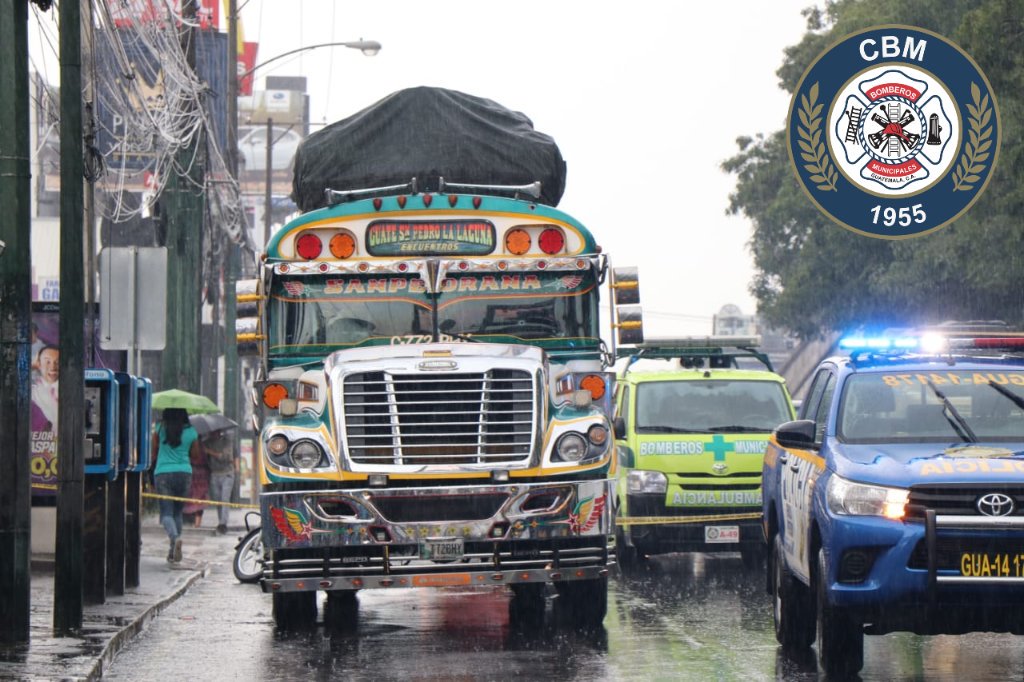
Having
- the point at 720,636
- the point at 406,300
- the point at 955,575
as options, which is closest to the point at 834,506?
the point at 955,575

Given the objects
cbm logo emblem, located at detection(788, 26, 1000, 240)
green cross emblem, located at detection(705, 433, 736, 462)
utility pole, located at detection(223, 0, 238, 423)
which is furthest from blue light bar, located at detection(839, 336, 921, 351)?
utility pole, located at detection(223, 0, 238, 423)

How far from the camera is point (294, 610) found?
1352 cm

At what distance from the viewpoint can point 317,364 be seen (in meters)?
13.0

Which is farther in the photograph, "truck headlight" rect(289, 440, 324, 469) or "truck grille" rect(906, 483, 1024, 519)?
"truck headlight" rect(289, 440, 324, 469)

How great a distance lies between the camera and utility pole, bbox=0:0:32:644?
11.3 meters

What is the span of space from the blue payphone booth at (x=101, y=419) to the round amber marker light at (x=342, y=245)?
2.41 metres

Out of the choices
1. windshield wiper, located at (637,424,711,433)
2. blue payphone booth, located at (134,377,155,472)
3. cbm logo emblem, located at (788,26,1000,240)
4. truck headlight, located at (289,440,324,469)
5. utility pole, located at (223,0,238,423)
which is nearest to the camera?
truck headlight, located at (289,440,324,469)

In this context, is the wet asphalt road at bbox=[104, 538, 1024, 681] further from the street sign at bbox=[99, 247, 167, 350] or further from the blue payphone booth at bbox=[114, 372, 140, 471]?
the street sign at bbox=[99, 247, 167, 350]

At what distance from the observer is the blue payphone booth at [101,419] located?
1416 cm

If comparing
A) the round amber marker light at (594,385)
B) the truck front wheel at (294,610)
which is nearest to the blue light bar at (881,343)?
the round amber marker light at (594,385)

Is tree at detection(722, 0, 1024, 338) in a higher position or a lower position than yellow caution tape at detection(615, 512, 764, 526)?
higher

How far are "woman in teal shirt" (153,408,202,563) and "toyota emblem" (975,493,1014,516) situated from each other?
12253 mm

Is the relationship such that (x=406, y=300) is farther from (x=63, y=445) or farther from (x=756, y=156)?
(x=756, y=156)

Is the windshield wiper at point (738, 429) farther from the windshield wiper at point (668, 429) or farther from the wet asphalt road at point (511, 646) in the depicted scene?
the wet asphalt road at point (511, 646)
